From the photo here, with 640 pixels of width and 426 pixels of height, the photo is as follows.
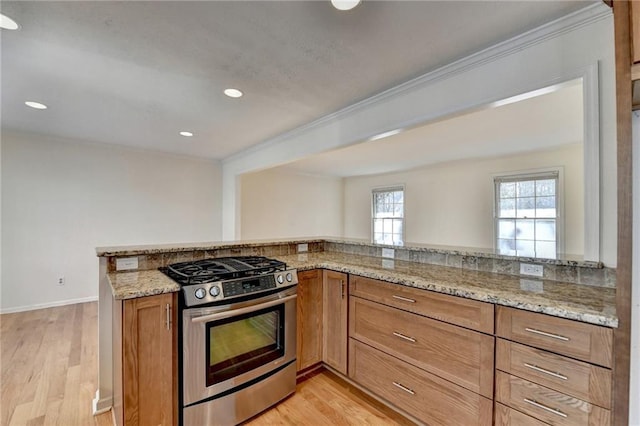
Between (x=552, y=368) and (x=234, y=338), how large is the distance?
1672 mm

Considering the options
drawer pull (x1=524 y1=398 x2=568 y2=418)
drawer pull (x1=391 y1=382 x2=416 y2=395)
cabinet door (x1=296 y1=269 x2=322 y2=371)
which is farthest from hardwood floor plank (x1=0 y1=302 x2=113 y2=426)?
drawer pull (x1=524 y1=398 x2=568 y2=418)

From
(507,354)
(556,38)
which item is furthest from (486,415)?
(556,38)

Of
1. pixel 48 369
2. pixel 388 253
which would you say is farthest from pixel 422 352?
pixel 48 369

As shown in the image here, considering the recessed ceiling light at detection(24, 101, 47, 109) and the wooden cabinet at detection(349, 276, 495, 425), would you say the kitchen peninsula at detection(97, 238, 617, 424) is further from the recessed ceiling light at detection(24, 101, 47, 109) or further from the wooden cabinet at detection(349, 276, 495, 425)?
the recessed ceiling light at detection(24, 101, 47, 109)

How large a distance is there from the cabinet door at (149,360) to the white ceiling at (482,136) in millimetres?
2340

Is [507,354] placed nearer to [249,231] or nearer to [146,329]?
[146,329]

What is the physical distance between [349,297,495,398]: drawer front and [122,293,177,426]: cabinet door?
1217 millimetres

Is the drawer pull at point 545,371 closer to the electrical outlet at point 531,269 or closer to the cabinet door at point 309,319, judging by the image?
the electrical outlet at point 531,269

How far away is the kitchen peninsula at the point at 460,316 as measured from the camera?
1.18 meters

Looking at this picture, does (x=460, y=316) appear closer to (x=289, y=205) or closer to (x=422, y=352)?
(x=422, y=352)

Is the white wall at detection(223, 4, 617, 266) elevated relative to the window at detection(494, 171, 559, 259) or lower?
elevated

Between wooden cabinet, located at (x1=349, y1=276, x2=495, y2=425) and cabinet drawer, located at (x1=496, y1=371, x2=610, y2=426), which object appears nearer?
cabinet drawer, located at (x1=496, y1=371, x2=610, y2=426)

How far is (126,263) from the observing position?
199 centimetres

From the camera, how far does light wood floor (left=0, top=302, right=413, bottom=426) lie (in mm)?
1856
